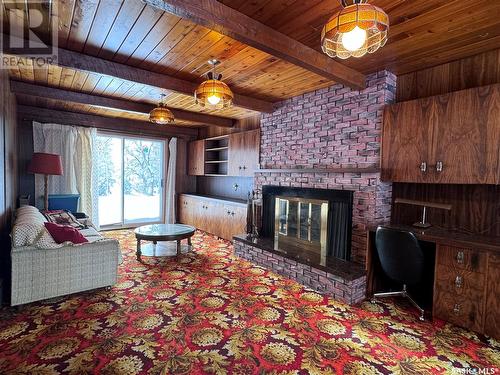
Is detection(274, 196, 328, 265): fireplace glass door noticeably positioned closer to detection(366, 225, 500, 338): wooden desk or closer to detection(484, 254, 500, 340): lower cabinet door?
detection(366, 225, 500, 338): wooden desk

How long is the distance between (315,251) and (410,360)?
5.66 ft

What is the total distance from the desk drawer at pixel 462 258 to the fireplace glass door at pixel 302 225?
120 centimetres

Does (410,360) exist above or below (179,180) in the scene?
→ below

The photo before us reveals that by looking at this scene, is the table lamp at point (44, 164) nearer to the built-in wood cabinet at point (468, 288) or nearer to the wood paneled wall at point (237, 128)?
the wood paneled wall at point (237, 128)

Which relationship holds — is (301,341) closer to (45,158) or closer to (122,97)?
(122,97)

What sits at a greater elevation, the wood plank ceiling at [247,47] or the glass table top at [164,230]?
the wood plank ceiling at [247,47]

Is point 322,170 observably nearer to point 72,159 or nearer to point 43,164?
point 43,164

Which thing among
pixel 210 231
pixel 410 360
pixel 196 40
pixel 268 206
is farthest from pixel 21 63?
pixel 410 360

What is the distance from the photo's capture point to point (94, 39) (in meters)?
2.37

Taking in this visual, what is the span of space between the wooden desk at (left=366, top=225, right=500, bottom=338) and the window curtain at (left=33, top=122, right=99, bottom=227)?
5.81 metres

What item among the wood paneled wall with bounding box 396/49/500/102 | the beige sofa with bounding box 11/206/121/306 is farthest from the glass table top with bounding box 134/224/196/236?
the wood paneled wall with bounding box 396/49/500/102

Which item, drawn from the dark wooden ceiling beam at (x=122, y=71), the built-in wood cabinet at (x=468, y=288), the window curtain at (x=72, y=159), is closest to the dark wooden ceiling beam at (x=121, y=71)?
the dark wooden ceiling beam at (x=122, y=71)

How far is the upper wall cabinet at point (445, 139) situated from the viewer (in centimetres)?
231

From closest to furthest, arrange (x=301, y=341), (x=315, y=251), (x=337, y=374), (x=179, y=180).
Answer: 1. (x=337, y=374)
2. (x=301, y=341)
3. (x=315, y=251)
4. (x=179, y=180)
